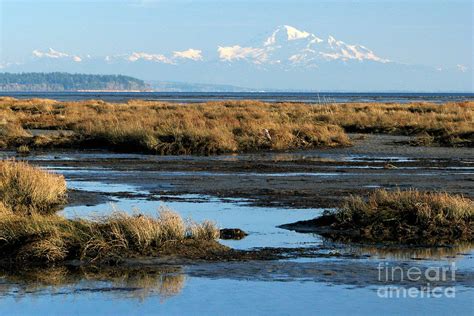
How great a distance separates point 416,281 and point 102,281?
386 cm

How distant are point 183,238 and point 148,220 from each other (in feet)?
2.21

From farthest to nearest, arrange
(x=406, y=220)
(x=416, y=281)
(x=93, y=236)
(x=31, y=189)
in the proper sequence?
1. (x=31, y=189)
2. (x=406, y=220)
3. (x=93, y=236)
4. (x=416, y=281)

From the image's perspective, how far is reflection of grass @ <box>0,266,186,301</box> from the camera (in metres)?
11.1

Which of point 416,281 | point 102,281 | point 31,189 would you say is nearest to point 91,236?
point 102,281

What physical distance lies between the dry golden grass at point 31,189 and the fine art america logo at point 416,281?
7954 millimetres

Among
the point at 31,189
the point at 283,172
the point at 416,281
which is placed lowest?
the point at 283,172

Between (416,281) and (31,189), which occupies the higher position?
(31,189)

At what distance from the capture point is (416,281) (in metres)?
11.6

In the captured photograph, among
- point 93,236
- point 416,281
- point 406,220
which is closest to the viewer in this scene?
point 416,281

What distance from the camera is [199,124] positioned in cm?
3975

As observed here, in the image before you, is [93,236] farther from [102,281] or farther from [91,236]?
[102,281]

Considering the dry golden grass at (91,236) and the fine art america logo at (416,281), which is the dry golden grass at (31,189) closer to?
the dry golden grass at (91,236)

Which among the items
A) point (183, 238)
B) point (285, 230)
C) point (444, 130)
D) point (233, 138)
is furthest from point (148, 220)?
point (444, 130)

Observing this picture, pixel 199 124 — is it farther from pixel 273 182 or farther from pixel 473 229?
pixel 473 229
